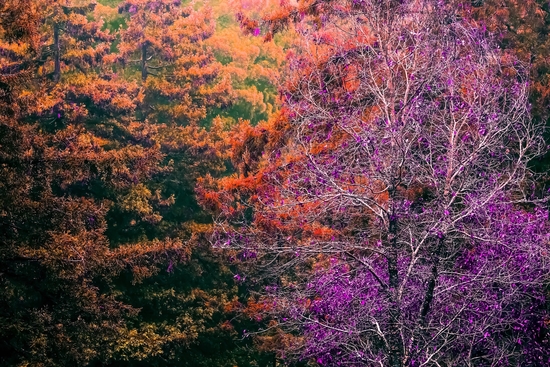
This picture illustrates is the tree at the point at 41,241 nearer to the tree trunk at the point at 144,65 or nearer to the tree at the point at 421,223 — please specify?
the tree at the point at 421,223

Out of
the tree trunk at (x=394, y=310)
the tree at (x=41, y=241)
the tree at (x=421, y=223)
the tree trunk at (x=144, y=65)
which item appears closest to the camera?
the tree trunk at (x=394, y=310)

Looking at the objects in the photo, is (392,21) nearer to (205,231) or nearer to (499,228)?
(499,228)

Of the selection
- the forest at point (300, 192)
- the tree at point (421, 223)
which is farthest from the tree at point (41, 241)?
the tree at point (421, 223)

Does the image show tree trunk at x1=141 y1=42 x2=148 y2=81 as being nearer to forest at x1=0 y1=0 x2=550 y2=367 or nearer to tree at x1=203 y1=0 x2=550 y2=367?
forest at x1=0 y1=0 x2=550 y2=367

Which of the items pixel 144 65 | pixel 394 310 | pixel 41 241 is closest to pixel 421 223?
pixel 394 310

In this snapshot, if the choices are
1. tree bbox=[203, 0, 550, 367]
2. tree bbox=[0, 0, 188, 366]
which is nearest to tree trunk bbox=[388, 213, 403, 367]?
tree bbox=[203, 0, 550, 367]

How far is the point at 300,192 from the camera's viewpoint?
7945 mm

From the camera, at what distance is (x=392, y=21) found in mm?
8703

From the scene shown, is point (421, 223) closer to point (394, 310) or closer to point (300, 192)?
point (394, 310)

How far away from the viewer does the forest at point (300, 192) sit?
284 inches

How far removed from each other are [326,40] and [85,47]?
37.8ft

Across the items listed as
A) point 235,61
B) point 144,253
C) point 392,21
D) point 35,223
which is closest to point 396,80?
point 392,21

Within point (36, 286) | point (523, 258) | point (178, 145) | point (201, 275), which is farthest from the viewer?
point (178, 145)

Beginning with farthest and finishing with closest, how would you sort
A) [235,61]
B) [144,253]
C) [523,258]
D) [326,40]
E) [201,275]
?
[235,61] < [201,275] < [144,253] < [326,40] < [523,258]
